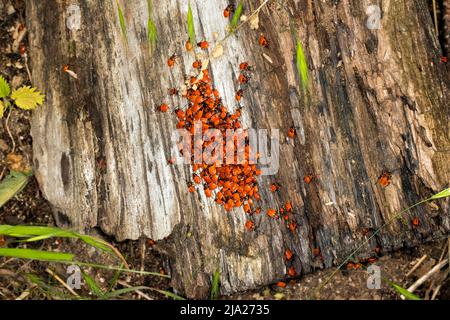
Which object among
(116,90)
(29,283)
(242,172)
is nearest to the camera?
(242,172)

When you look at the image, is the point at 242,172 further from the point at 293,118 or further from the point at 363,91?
the point at 363,91

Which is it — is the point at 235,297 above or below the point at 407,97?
below

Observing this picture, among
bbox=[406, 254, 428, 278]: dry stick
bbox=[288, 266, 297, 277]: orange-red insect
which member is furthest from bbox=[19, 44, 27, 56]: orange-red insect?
bbox=[406, 254, 428, 278]: dry stick

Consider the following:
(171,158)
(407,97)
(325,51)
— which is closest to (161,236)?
(171,158)

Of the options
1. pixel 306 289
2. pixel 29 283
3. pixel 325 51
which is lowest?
pixel 306 289

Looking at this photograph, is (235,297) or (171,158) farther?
(235,297)

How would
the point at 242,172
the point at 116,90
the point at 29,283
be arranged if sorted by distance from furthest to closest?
the point at 29,283
the point at 116,90
the point at 242,172

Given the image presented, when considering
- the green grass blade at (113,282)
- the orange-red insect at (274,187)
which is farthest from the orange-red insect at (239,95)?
the green grass blade at (113,282)

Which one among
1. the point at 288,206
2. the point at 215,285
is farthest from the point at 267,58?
the point at 215,285
